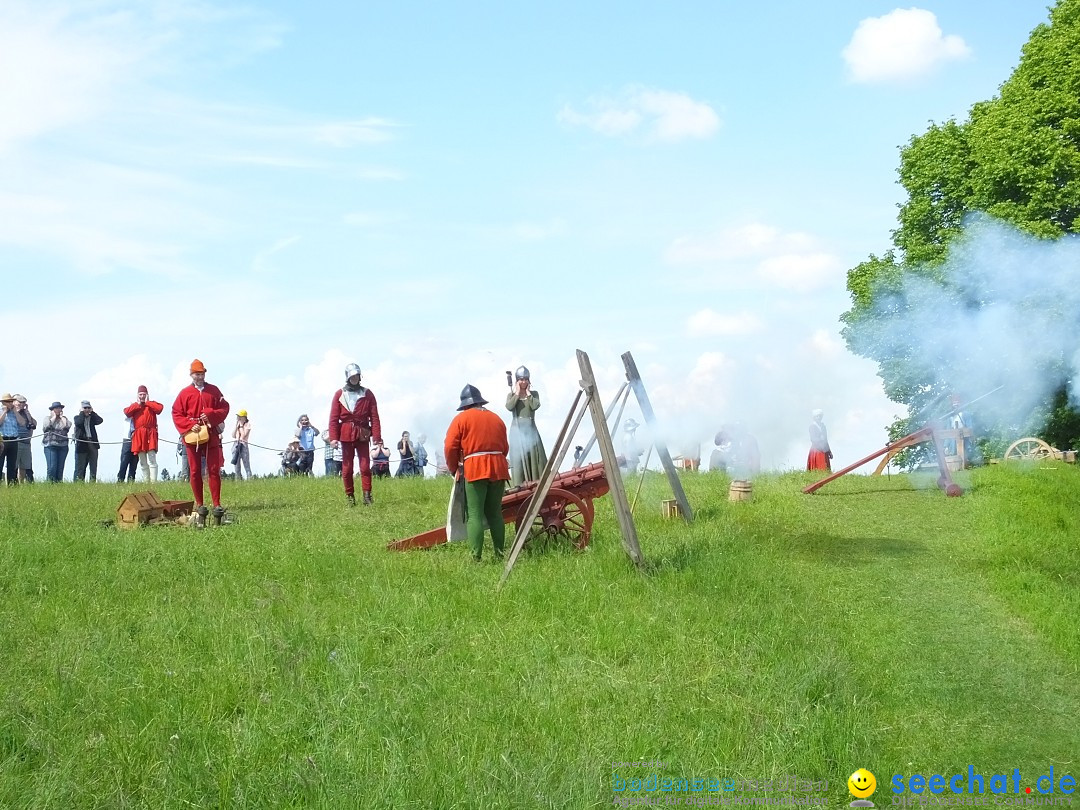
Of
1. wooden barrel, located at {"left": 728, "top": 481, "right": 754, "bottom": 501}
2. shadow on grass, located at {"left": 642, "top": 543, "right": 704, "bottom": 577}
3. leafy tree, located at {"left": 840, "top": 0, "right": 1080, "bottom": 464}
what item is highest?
leafy tree, located at {"left": 840, "top": 0, "right": 1080, "bottom": 464}

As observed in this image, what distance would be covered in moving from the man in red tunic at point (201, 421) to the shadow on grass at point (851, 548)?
784 centimetres

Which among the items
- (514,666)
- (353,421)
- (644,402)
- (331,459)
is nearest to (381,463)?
(331,459)

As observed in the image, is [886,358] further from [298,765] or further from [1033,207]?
[298,765]

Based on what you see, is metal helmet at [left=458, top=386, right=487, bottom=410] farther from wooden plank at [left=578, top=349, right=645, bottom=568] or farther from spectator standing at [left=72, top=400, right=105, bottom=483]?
spectator standing at [left=72, top=400, right=105, bottom=483]

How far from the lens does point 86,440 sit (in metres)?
23.9

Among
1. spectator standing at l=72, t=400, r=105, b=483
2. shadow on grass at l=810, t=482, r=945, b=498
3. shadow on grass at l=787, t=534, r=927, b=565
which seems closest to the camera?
shadow on grass at l=787, t=534, r=927, b=565

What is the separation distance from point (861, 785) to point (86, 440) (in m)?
20.5

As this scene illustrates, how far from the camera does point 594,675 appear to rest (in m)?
8.47

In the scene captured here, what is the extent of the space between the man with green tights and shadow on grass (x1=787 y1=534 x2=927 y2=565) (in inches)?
146

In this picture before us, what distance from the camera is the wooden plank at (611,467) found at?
11383 millimetres

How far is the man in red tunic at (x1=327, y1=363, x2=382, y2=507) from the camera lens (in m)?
17.6

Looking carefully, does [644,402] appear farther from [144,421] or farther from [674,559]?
[144,421]

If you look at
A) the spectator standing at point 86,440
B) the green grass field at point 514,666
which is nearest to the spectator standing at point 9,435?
the spectator standing at point 86,440

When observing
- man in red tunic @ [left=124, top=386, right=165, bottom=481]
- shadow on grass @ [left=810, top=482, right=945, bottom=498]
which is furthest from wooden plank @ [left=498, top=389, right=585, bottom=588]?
man in red tunic @ [left=124, top=386, right=165, bottom=481]
